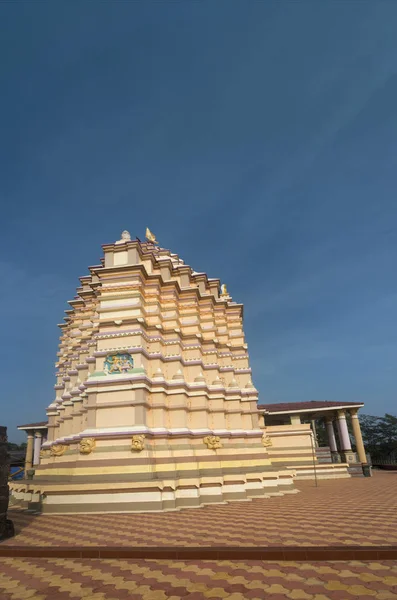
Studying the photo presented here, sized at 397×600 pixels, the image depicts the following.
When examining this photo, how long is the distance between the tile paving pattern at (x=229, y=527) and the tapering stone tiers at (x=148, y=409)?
0.77 m

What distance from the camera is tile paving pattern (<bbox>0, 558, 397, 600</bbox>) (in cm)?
458

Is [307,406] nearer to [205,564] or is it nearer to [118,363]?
[118,363]

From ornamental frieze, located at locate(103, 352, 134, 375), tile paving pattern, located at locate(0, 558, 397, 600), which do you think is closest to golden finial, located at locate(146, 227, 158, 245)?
ornamental frieze, located at locate(103, 352, 134, 375)

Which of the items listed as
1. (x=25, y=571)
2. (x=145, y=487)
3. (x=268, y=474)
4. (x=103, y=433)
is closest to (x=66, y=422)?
(x=103, y=433)

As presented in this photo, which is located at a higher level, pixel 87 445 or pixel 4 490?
pixel 87 445

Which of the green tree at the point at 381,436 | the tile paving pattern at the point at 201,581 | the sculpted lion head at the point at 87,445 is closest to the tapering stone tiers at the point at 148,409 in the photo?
the sculpted lion head at the point at 87,445

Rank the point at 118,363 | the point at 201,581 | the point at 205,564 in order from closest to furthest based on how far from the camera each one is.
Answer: the point at 201,581
the point at 205,564
the point at 118,363

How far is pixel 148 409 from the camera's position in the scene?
1370 centimetres

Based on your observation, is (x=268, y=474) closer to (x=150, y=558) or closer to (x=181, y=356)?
(x=181, y=356)

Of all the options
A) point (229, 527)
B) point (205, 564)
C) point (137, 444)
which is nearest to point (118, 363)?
point (137, 444)

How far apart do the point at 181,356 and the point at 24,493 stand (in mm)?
8136

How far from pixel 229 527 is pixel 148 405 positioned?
237 inches

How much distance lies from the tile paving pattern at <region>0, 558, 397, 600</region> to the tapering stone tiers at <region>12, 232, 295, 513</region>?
5.63 meters

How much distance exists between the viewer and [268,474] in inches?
589
